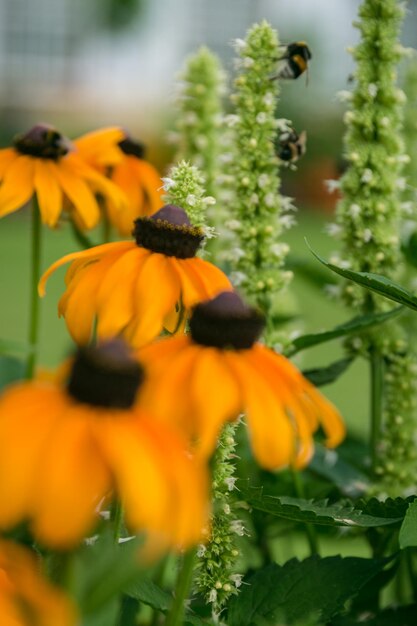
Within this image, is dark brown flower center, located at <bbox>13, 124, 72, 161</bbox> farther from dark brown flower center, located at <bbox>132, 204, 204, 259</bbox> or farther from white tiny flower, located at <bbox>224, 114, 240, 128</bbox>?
dark brown flower center, located at <bbox>132, 204, 204, 259</bbox>

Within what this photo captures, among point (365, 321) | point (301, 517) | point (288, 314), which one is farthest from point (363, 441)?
point (301, 517)

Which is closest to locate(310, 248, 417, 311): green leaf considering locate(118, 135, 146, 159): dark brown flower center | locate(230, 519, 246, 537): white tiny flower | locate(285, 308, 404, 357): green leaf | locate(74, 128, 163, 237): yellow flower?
locate(285, 308, 404, 357): green leaf

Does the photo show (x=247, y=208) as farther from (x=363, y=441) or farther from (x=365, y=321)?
(x=363, y=441)

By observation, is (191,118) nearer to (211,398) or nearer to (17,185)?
(17,185)

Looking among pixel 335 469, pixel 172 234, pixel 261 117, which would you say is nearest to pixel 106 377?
pixel 172 234

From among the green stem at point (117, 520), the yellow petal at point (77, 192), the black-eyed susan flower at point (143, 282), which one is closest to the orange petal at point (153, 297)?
the black-eyed susan flower at point (143, 282)

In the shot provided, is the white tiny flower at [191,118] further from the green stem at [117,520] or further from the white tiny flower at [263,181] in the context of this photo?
the green stem at [117,520]

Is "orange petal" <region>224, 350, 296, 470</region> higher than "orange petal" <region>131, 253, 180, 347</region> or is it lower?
higher
